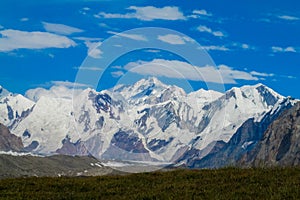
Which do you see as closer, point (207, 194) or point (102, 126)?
point (207, 194)

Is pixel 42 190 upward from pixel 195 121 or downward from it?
downward

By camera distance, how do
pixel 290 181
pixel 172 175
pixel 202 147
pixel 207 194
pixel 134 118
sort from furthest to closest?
pixel 202 147
pixel 134 118
pixel 172 175
pixel 290 181
pixel 207 194

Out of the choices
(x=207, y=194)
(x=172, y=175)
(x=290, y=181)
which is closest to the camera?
(x=207, y=194)

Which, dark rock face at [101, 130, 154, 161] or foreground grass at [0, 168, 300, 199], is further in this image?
dark rock face at [101, 130, 154, 161]

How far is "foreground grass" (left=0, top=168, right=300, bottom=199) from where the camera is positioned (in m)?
29.9

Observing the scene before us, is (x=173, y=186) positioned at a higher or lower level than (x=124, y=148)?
higher

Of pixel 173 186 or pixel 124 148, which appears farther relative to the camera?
pixel 124 148

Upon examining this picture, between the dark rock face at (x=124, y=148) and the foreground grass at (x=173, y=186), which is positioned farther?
the dark rock face at (x=124, y=148)

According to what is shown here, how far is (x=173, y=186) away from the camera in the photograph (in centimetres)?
3297

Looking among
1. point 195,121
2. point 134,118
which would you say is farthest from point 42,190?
point 195,121

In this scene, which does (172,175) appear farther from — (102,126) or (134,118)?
(102,126)

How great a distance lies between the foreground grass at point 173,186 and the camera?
29.9 metres

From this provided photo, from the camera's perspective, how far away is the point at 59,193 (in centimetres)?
3225

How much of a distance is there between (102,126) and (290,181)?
4465 centimetres
